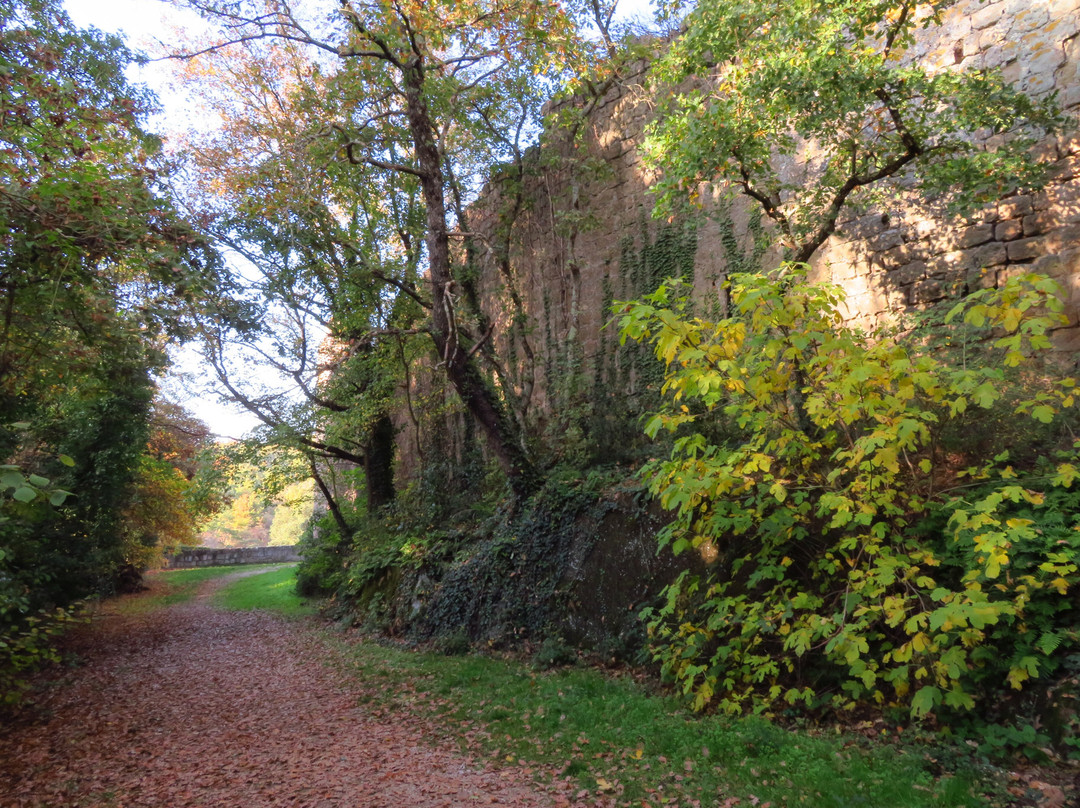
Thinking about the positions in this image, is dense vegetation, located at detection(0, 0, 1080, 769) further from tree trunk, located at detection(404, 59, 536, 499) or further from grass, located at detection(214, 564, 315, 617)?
grass, located at detection(214, 564, 315, 617)

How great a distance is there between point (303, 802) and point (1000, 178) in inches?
303

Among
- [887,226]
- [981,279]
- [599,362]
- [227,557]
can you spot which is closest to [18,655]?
[599,362]

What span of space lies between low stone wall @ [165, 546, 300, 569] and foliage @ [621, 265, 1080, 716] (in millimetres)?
21045

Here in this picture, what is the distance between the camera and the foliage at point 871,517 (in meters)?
3.85

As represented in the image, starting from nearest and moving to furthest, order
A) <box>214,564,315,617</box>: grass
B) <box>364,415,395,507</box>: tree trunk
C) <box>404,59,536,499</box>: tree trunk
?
<box>404,59,536,499</box>: tree trunk → <box>214,564,315,617</box>: grass → <box>364,415,395,507</box>: tree trunk

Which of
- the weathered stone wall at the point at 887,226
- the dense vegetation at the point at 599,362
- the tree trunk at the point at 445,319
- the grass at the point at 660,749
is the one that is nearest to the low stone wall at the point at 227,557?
the dense vegetation at the point at 599,362

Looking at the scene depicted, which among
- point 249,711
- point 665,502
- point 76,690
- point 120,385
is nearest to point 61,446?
point 120,385

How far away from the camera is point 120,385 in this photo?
9.30 meters

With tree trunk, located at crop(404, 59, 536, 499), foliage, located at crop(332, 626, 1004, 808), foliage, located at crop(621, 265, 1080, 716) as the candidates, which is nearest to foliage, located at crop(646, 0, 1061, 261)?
foliage, located at crop(621, 265, 1080, 716)

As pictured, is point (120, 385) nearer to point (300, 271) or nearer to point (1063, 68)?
point (300, 271)

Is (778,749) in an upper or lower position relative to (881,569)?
lower

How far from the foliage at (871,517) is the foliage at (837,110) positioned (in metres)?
1.88

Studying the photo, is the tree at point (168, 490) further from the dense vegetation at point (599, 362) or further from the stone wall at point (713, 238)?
the stone wall at point (713, 238)

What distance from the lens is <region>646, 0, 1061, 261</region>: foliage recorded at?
18.6 ft
